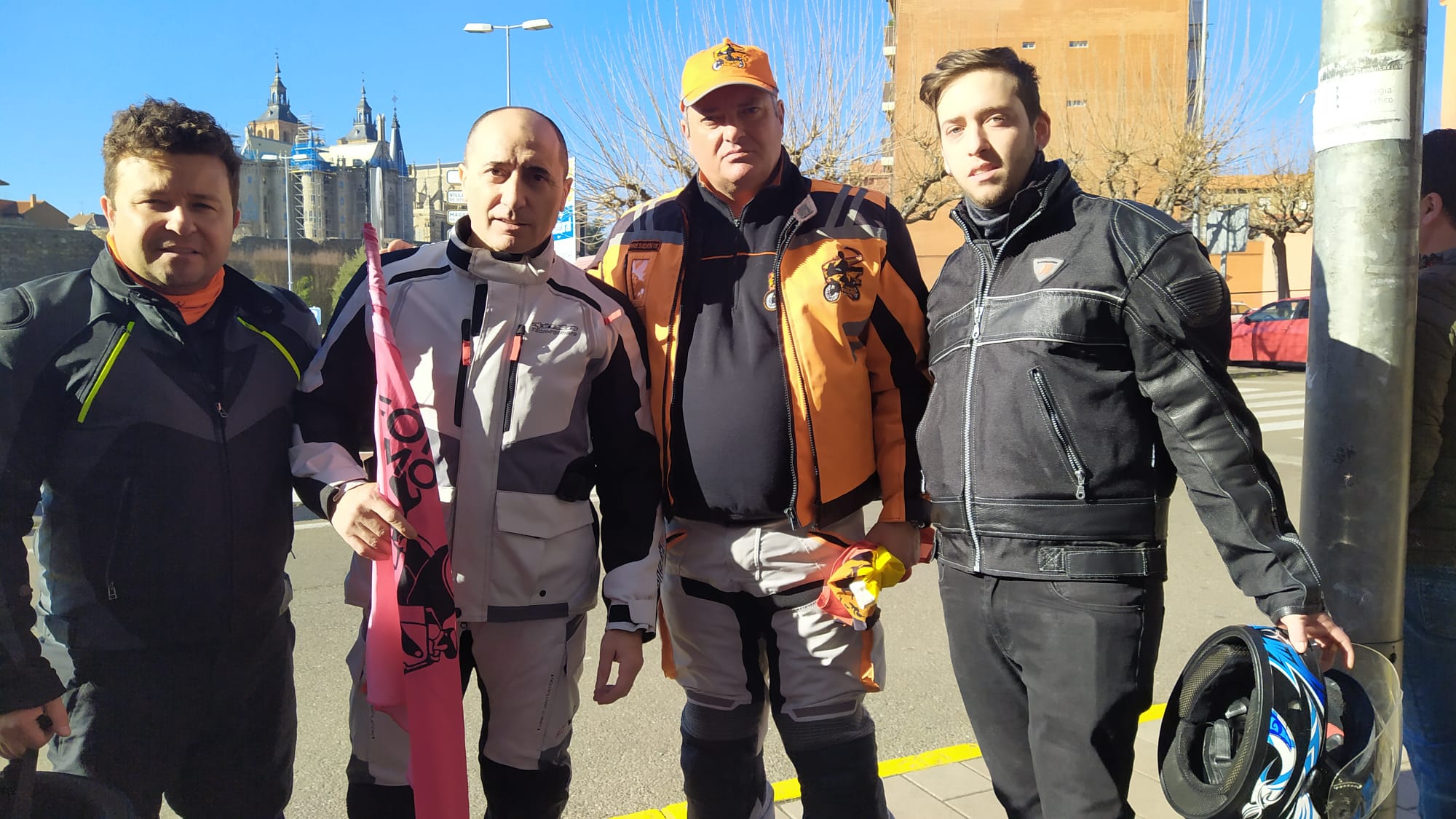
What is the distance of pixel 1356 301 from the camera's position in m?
2.11

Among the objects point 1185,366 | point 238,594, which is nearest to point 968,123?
point 1185,366

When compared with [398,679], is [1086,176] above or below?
above

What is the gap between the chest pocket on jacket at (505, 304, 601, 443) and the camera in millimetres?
Result: 2256

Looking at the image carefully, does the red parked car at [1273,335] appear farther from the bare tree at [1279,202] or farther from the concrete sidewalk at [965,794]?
the concrete sidewalk at [965,794]

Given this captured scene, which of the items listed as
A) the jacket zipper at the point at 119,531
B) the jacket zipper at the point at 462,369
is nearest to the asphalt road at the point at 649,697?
the jacket zipper at the point at 119,531

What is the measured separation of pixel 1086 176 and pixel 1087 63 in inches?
714

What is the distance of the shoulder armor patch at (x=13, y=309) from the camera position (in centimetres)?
196

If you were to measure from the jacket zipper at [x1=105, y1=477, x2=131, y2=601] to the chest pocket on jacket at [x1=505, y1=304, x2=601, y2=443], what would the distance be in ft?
2.58

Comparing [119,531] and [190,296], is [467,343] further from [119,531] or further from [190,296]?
[119,531]

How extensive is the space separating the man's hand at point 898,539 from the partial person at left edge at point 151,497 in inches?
57.8

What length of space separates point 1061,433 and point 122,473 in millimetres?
1972

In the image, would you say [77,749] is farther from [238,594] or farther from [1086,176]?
[1086,176]

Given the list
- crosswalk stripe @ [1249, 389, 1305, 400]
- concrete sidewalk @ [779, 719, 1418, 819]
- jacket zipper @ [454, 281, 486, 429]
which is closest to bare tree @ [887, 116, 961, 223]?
crosswalk stripe @ [1249, 389, 1305, 400]

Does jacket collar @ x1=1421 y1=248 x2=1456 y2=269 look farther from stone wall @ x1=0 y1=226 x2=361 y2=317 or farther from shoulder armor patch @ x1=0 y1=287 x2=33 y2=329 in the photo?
stone wall @ x1=0 y1=226 x2=361 y2=317
